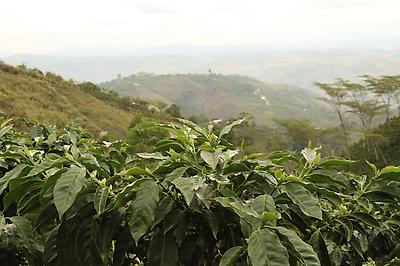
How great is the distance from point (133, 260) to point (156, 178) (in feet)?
1.06

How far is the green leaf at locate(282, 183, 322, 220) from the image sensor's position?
102cm

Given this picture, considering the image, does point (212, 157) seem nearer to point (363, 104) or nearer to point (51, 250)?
point (51, 250)

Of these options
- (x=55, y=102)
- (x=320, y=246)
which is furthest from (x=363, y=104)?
(x=320, y=246)

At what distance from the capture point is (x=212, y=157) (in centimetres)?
113

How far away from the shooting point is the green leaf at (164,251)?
3.52 feet

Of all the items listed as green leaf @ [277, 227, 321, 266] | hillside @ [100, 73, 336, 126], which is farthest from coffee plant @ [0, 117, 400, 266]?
hillside @ [100, 73, 336, 126]

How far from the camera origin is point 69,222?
3.78 feet

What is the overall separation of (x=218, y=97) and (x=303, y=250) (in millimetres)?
107445

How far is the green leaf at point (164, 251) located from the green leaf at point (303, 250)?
29 cm

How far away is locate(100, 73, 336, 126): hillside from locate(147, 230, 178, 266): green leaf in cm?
8839

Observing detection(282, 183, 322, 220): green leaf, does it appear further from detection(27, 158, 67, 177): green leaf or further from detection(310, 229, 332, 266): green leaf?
detection(27, 158, 67, 177): green leaf

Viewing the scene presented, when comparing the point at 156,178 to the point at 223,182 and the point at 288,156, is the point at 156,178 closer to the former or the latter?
the point at 223,182

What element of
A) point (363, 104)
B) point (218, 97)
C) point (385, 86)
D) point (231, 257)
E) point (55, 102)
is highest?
point (231, 257)

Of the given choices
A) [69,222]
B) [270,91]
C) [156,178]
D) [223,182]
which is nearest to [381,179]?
[223,182]
